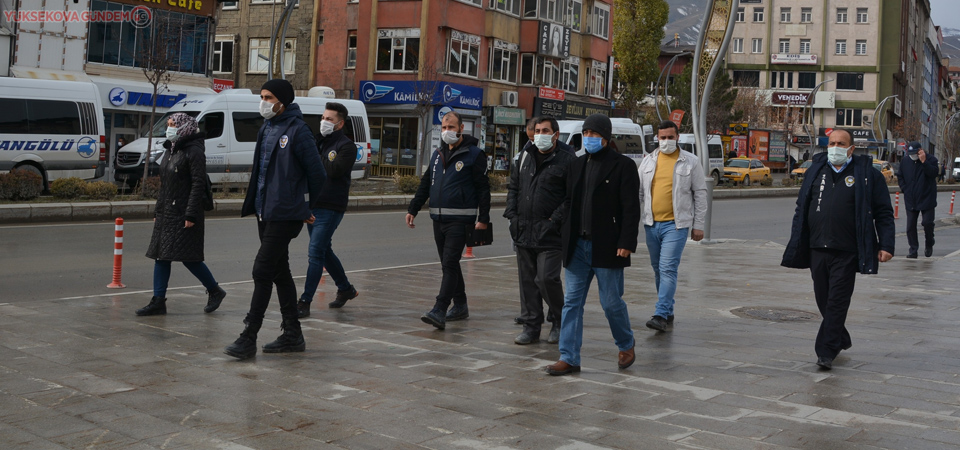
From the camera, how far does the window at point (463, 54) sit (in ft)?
135

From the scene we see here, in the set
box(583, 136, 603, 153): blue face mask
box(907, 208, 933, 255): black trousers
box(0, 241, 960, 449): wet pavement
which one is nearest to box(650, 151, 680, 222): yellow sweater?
box(0, 241, 960, 449): wet pavement

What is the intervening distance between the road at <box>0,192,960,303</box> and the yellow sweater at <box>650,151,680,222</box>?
4958 millimetres

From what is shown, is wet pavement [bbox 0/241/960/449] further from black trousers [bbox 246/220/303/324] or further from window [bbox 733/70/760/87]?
Result: window [bbox 733/70/760/87]

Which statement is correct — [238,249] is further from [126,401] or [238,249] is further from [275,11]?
[275,11]

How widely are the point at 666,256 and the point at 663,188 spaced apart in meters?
0.60

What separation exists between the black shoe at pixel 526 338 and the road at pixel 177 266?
440 cm

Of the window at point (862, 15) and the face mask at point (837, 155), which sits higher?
the window at point (862, 15)

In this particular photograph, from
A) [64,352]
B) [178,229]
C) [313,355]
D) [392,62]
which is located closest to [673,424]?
[313,355]

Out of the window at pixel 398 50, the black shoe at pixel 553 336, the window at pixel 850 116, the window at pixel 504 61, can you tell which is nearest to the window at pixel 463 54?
the window at pixel 504 61

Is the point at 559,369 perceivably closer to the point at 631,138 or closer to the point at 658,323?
the point at 658,323

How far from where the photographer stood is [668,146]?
28.1 ft

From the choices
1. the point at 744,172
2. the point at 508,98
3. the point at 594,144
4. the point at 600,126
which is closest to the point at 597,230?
the point at 594,144

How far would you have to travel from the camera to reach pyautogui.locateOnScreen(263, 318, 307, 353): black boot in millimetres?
6852

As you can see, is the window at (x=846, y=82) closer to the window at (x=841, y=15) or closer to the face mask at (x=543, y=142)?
the window at (x=841, y=15)
